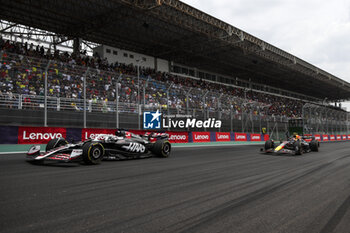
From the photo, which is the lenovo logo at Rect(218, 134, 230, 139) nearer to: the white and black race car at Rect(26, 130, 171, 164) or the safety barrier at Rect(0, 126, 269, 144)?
the safety barrier at Rect(0, 126, 269, 144)

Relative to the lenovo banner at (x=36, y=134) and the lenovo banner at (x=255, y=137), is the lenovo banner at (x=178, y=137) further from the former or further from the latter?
the lenovo banner at (x=255, y=137)

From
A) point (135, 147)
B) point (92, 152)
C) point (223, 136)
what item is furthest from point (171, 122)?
point (92, 152)

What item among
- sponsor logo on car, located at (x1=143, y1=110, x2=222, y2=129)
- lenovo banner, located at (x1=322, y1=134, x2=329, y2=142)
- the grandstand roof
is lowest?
lenovo banner, located at (x1=322, y1=134, x2=329, y2=142)

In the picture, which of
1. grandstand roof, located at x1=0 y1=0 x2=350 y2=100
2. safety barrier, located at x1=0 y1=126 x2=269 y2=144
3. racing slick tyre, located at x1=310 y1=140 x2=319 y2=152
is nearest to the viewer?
safety barrier, located at x1=0 y1=126 x2=269 y2=144

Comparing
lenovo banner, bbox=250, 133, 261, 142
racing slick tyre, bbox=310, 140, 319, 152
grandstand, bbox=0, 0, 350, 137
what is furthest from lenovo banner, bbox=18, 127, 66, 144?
lenovo banner, bbox=250, 133, 261, 142

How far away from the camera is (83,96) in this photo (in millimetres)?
12086

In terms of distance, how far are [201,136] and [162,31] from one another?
13.1 meters

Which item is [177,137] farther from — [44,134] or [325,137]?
[325,137]

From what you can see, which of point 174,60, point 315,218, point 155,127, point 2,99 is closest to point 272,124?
point 155,127

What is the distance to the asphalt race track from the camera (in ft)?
8.86

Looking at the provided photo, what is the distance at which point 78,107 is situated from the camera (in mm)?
12234

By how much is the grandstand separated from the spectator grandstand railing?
0.14ft

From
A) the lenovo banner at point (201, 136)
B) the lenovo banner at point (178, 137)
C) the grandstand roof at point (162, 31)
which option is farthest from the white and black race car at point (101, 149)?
the grandstand roof at point (162, 31)

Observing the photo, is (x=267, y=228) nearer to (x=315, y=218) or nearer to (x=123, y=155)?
(x=315, y=218)
